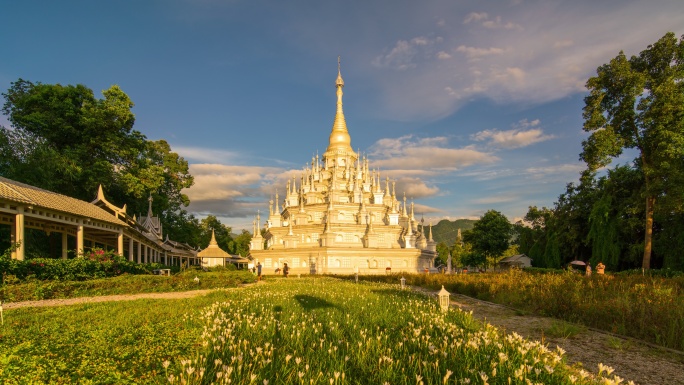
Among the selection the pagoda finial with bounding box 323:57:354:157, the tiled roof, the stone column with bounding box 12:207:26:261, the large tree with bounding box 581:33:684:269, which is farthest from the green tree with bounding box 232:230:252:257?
the large tree with bounding box 581:33:684:269

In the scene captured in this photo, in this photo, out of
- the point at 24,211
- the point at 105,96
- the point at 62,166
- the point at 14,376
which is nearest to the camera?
the point at 14,376

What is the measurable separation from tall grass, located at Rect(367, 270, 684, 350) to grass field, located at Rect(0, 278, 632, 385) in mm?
3981

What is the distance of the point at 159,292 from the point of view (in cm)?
1816

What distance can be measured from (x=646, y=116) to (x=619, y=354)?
24.6 metres

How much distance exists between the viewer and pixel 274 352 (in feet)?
19.2

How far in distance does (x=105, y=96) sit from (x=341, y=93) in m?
A: 36.8

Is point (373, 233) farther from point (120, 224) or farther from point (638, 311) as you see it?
point (638, 311)

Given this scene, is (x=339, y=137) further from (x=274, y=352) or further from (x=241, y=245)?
(x=274, y=352)

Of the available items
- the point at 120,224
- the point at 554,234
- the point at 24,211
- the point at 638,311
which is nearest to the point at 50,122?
the point at 120,224

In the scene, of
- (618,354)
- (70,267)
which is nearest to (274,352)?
(618,354)

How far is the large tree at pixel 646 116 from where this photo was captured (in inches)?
924

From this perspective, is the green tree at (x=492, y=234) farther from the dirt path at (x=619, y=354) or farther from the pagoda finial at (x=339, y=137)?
the dirt path at (x=619, y=354)

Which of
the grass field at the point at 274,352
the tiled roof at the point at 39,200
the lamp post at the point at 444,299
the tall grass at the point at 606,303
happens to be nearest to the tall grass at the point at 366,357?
the grass field at the point at 274,352

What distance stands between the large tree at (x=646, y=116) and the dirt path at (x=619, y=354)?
19720mm
